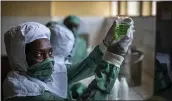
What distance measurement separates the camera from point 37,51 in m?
0.78

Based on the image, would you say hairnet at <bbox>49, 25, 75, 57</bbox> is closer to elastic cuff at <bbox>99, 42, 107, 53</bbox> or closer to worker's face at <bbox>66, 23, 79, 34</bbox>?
elastic cuff at <bbox>99, 42, 107, 53</bbox>

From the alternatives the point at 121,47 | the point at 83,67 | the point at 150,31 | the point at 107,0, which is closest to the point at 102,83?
the point at 121,47

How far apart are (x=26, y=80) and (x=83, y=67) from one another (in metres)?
0.24

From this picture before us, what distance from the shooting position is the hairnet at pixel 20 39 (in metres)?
0.76

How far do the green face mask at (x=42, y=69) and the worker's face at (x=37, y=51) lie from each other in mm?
12

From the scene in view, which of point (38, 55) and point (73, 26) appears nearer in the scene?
point (38, 55)

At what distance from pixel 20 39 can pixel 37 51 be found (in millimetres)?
59

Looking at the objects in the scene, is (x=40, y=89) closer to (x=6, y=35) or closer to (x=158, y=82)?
(x=6, y=35)

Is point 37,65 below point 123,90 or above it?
above

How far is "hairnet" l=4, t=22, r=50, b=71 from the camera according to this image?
2.48ft

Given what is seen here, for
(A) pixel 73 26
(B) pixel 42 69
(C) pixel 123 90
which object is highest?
(A) pixel 73 26

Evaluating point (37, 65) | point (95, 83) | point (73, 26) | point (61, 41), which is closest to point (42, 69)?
point (37, 65)

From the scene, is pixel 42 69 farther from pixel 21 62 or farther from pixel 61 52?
pixel 61 52

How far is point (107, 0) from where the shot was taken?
96 centimetres
